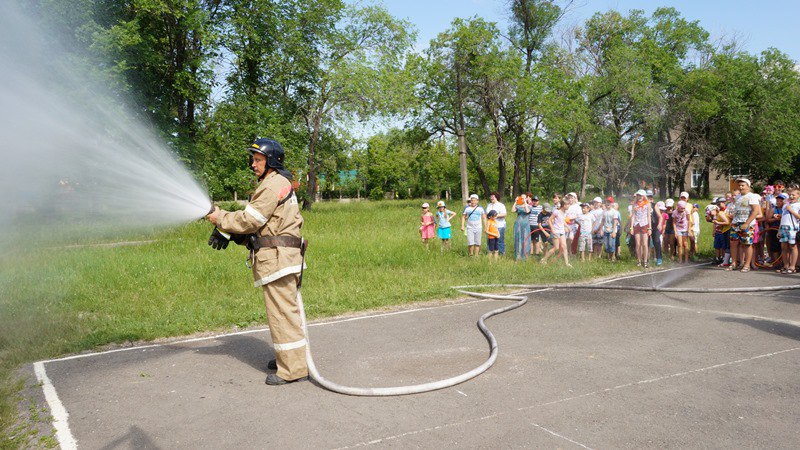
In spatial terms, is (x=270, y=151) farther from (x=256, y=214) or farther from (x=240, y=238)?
(x=240, y=238)

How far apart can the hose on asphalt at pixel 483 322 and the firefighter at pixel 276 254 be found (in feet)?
0.50

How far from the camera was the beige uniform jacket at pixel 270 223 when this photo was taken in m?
5.52

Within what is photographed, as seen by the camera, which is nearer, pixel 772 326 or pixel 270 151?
pixel 270 151

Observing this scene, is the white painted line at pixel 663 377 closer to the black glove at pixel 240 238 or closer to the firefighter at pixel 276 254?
the firefighter at pixel 276 254

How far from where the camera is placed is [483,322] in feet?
26.0

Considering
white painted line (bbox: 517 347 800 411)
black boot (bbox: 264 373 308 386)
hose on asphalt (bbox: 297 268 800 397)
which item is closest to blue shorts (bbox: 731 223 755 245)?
hose on asphalt (bbox: 297 268 800 397)

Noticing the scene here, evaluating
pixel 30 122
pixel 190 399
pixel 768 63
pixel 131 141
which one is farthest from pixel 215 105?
pixel 768 63

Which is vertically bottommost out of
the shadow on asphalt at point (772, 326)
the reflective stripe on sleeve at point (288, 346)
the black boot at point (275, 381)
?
the black boot at point (275, 381)

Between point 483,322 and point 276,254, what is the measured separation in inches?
135

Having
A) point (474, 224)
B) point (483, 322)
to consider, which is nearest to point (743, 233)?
point (474, 224)

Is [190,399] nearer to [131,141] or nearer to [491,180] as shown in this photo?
[131,141]

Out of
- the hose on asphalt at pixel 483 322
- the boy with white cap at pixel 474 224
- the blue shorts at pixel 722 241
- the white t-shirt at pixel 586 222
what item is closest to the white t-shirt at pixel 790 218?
the blue shorts at pixel 722 241

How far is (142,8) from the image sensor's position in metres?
21.1

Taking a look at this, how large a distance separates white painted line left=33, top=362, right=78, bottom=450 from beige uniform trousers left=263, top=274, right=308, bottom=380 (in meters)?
1.87
